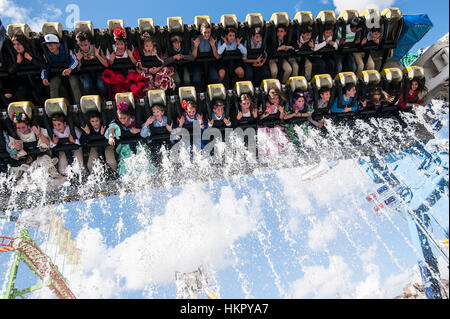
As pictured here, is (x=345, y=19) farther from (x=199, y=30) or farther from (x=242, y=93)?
(x=199, y=30)

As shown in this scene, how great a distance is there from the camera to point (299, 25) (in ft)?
20.3

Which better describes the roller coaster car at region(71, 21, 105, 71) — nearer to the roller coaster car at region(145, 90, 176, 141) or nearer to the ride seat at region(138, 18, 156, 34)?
the ride seat at region(138, 18, 156, 34)

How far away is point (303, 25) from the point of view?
618cm

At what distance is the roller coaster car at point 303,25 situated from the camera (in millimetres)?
6105

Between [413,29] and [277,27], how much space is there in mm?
3131

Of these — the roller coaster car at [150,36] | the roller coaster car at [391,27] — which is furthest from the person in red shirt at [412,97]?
the roller coaster car at [150,36]

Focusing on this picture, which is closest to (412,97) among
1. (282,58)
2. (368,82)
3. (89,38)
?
(368,82)

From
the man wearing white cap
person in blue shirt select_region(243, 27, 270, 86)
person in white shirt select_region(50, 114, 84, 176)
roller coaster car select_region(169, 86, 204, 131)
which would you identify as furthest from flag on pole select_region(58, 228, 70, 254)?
person in blue shirt select_region(243, 27, 270, 86)

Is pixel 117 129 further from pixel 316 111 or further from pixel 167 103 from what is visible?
pixel 316 111

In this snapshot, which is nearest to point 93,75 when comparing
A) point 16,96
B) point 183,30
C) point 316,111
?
point 16,96

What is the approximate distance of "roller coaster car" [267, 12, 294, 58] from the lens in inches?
239

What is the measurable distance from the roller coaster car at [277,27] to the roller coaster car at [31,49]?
14.1ft
